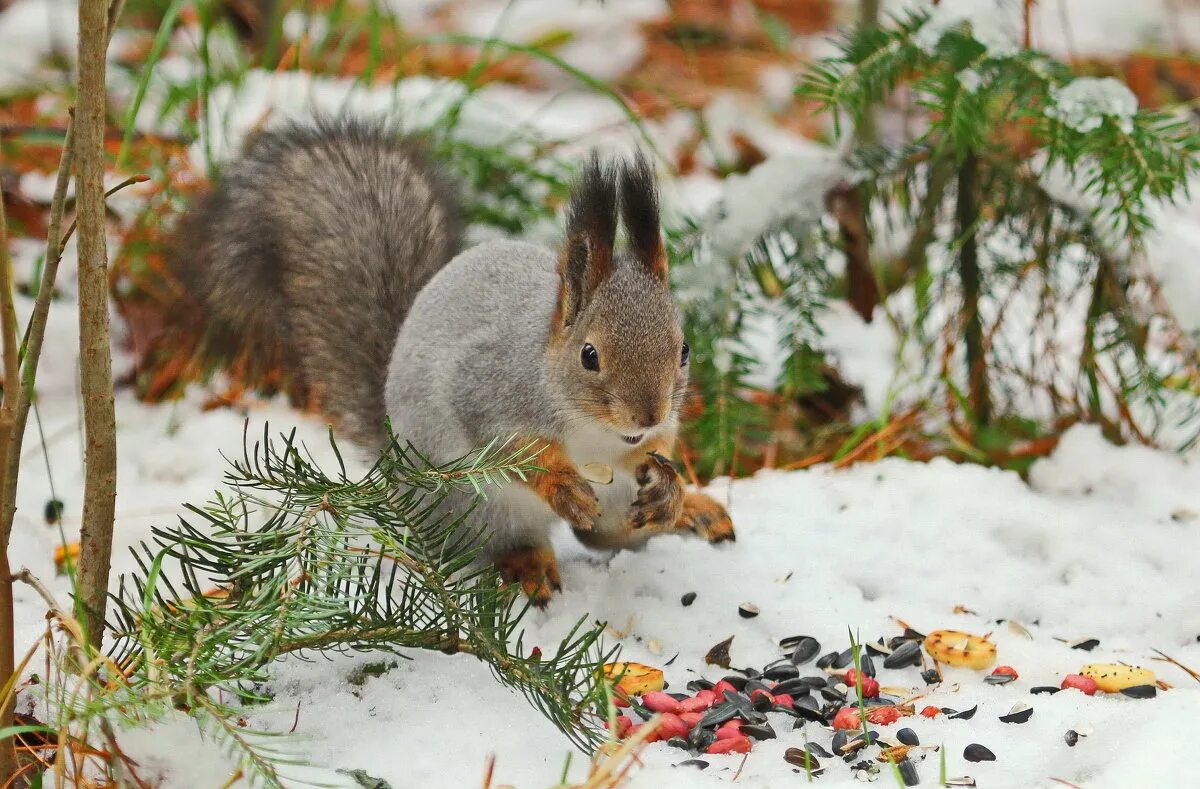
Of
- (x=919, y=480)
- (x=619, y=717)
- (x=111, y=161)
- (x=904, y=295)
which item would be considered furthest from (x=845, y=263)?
(x=111, y=161)

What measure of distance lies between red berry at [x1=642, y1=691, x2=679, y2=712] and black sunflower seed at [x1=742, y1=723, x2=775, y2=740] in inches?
3.1

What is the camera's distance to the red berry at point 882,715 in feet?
4.46

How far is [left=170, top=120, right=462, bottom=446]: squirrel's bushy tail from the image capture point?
186 cm

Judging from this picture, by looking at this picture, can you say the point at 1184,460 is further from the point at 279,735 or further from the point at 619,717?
the point at 279,735

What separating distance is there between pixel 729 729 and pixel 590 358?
0.44 metres

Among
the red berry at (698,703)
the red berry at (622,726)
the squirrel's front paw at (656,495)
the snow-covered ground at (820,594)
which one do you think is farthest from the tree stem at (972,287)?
the red berry at (622,726)

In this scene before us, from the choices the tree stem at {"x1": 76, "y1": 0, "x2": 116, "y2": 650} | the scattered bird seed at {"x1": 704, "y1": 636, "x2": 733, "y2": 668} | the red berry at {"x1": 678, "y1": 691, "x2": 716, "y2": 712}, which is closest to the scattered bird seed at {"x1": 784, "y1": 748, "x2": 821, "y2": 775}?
the red berry at {"x1": 678, "y1": 691, "x2": 716, "y2": 712}

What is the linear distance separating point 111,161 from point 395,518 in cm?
169

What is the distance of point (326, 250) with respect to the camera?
6.25 ft

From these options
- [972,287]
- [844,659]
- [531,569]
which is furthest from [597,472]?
[972,287]

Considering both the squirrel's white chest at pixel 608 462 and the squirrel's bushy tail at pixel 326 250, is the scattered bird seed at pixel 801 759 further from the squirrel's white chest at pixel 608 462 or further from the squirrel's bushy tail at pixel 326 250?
the squirrel's bushy tail at pixel 326 250

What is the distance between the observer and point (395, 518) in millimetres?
1263

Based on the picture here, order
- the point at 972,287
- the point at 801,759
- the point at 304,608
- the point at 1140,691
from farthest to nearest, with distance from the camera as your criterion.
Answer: the point at 972,287 < the point at 1140,691 < the point at 801,759 < the point at 304,608

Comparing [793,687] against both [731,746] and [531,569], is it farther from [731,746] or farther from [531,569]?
[531,569]
